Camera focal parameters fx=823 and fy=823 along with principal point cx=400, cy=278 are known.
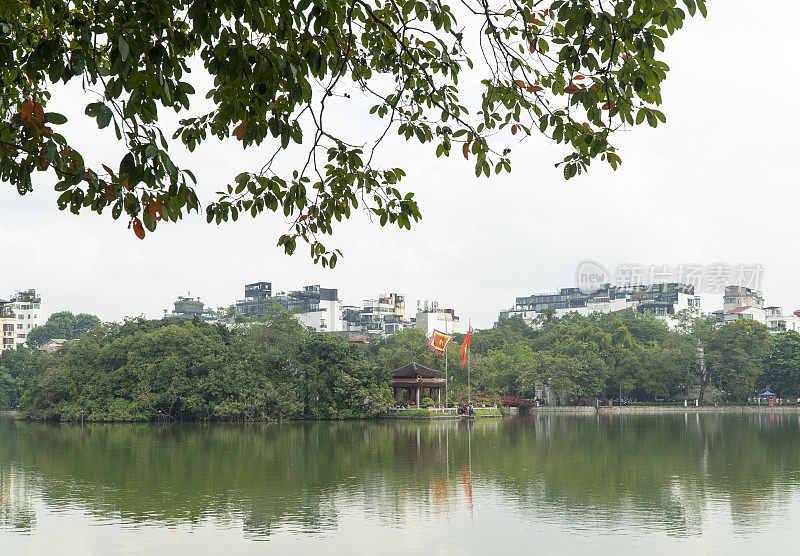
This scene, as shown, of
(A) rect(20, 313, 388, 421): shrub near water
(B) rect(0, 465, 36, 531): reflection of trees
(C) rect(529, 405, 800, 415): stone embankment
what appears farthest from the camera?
(C) rect(529, 405, 800, 415): stone embankment

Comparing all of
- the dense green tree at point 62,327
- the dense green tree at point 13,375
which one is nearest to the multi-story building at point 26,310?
the dense green tree at point 62,327

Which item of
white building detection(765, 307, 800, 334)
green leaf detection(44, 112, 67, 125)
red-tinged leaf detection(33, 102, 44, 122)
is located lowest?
green leaf detection(44, 112, 67, 125)

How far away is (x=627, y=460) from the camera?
868 inches

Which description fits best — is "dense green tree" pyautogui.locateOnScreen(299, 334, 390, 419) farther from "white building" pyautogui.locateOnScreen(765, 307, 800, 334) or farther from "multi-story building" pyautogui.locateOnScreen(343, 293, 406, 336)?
"multi-story building" pyautogui.locateOnScreen(343, 293, 406, 336)

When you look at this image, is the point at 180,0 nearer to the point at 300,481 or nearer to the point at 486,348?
the point at 300,481

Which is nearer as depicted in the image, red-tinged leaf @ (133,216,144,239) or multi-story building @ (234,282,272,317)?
red-tinged leaf @ (133,216,144,239)

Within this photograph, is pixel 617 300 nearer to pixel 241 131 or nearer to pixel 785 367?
pixel 785 367

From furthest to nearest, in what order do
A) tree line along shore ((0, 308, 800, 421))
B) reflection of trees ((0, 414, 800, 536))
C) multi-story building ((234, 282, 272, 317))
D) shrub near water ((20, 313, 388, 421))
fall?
1. multi-story building ((234, 282, 272, 317))
2. tree line along shore ((0, 308, 800, 421))
3. shrub near water ((20, 313, 388, 421))
4. reflection of trees ((0, 414, 800, 536))

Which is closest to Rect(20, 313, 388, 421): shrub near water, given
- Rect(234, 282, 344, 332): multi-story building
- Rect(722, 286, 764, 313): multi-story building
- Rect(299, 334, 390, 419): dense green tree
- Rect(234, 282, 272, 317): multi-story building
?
Rect(299, 334, 390, 419): dense green tree

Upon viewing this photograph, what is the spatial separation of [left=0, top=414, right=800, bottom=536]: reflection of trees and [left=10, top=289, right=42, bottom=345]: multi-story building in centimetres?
7714

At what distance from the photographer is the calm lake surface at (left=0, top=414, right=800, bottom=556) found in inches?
459

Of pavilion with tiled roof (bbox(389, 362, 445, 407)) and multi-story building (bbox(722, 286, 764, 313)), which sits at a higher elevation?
multi-story building (bbox(722, 286, 764, 313))

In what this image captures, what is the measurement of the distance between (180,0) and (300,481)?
14305mm

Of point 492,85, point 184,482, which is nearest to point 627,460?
point 184,482
